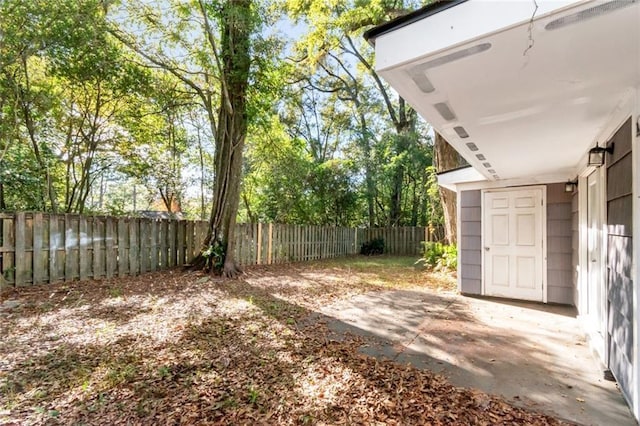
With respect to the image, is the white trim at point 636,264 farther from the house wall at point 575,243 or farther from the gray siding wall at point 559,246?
the gray siding wall at point 559,246

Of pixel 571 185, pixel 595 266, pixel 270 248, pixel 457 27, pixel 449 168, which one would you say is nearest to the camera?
pixel 457 27

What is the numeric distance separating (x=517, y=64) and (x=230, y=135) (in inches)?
244

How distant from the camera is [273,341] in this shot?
3236mm

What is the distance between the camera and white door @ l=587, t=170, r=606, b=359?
10.1ft

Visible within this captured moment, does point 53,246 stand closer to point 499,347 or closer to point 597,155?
point 499,347

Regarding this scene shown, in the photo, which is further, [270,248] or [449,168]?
[270,248]

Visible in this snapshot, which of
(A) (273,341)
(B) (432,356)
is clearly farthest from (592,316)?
(A) (273,341)

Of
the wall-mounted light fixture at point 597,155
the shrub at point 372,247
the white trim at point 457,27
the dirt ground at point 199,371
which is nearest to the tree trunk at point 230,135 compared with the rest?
the dirt ground at point 199,371

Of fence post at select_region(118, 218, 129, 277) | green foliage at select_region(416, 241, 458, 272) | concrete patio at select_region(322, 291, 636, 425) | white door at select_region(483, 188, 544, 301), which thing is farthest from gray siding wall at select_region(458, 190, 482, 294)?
fence post at select_region(118, 218, 129, 277)

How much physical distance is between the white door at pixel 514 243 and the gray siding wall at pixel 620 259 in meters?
2.57

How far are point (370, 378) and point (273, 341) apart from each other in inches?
45.5

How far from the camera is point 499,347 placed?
322 centimetres

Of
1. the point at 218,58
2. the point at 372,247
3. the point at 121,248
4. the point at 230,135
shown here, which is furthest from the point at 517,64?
the point at 372,247

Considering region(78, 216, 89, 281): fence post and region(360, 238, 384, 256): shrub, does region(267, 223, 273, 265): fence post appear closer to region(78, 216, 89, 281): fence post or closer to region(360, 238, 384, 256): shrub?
region(78, 216, 89, 281): fence post
